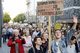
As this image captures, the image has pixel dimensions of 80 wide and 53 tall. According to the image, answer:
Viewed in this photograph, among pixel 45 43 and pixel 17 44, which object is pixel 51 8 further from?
pixel 17 44

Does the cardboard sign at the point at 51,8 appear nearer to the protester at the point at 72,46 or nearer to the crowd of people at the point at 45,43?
the crowd of people at the point at 45,43

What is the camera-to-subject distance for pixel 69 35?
9.35 metres

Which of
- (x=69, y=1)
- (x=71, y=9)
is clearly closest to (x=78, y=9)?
(x=71, y=9)

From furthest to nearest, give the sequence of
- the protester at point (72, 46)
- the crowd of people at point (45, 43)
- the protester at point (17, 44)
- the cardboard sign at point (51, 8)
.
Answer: the protester at point (17, 44) < the protester at point (72, 46) < the cardboard sign at point (51, 8) < the crowd of people at point (45, 43)

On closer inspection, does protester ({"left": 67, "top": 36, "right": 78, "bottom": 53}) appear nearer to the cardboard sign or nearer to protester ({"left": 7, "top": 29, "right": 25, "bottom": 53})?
protester ({"left": 7, "top": 29, "right": 25, "bottom": 53})

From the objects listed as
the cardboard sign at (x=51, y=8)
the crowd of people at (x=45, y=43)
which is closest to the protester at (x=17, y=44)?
the crowd of people at (x=45, y=43)

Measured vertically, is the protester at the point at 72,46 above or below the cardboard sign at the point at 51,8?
below

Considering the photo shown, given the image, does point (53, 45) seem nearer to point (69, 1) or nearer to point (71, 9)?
point (71, 9)

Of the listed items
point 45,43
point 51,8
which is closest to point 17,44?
point 45,43

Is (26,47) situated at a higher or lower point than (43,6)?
lower

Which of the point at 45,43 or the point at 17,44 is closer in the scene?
the point at 45,43

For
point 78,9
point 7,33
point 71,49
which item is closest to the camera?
point 71,49

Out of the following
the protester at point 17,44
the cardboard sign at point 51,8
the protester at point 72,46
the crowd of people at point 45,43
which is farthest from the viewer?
the protester at point 17,44

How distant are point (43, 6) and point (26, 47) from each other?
2865 millimetres
